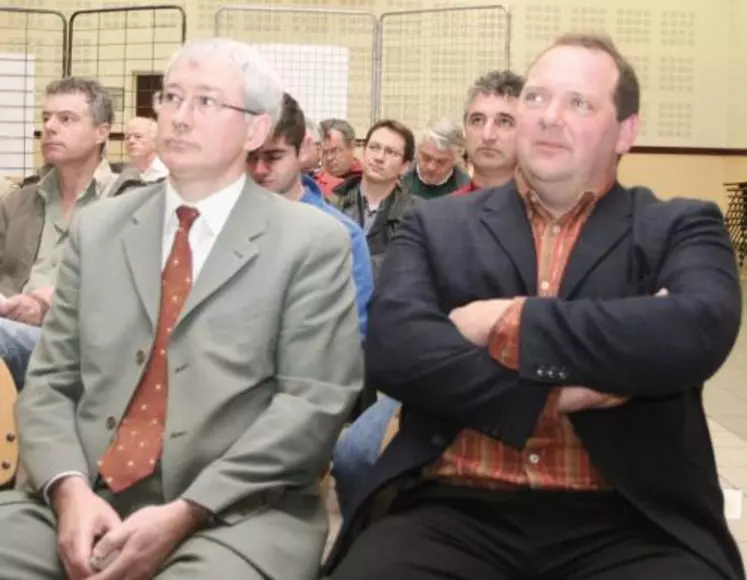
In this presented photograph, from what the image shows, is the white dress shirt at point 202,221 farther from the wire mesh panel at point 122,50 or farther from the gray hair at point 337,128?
the wire mesh panel at point 122,50

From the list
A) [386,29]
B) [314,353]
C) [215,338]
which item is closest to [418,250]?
[314,353]

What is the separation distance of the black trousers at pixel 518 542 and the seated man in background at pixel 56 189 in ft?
5.74

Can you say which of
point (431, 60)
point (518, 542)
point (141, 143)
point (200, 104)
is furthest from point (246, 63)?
point (431, 60)

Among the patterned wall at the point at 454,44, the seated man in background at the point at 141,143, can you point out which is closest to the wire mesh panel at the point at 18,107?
the seated man in background at the point at 141,143

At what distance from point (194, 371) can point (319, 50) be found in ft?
17.2

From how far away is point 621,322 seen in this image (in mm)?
1699

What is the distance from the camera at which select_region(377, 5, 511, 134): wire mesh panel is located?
8234mm

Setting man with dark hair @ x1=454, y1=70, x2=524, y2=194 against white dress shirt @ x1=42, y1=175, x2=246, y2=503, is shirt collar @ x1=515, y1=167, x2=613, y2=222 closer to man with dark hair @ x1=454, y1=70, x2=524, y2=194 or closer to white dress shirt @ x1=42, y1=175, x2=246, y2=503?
white dress shirt @ x1=42, y1=175, x2=246, y2=503

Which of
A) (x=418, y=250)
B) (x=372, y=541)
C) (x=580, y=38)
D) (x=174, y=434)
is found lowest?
(x=372, y=541)

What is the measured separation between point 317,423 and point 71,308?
58cm

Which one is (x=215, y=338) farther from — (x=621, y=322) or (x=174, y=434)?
(x=621, y=322)

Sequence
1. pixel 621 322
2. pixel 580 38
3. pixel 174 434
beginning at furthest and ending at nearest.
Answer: pixel 580 38 < pixel 174 434 < pixel 621 322

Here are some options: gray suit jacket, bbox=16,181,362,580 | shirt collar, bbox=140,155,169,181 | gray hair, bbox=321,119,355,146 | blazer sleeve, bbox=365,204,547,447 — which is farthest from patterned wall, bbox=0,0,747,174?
blazer sleeve, bbox=365,204,547,447

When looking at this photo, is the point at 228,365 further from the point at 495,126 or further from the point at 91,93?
the point at 91,93
